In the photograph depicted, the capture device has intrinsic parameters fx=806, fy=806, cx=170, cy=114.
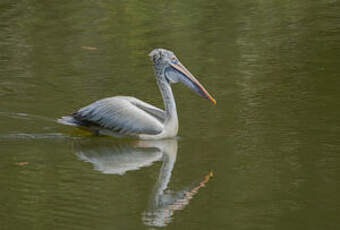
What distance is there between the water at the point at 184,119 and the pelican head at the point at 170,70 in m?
0.34

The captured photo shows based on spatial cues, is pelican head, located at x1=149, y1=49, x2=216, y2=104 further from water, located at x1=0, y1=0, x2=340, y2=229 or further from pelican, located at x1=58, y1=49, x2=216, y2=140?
water, located at x1=0, y1=0, x2=340, y2=229

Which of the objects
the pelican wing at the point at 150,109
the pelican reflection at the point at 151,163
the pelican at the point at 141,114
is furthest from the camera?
the pelican wing at the point at 150,109

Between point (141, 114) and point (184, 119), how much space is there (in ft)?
1.72

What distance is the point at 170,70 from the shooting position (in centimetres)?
770

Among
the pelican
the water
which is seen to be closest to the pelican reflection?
the water

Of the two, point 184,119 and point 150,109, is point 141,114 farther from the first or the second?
point 184,119

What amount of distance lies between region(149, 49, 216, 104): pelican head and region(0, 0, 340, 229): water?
0.34 m

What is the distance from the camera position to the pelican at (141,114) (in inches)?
293

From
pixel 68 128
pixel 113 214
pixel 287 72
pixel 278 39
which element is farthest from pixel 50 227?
pixel 278 39

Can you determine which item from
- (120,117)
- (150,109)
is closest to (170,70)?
(150,109)

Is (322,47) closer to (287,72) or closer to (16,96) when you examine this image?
(287,72)

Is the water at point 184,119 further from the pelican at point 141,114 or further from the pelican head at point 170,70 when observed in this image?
the pelican head at point 170,70

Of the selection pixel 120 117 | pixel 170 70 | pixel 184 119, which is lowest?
pixel 184 119

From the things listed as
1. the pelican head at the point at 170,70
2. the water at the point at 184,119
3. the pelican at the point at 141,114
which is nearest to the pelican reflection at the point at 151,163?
the water at the point at 184,119
